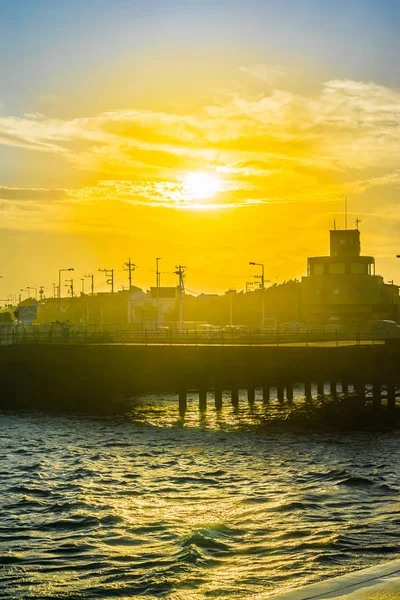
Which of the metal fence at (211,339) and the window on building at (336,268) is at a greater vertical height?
the window on building at (336,268)

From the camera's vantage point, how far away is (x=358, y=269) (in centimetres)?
14500

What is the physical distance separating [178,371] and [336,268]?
8908 cm

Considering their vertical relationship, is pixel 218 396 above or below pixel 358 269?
below

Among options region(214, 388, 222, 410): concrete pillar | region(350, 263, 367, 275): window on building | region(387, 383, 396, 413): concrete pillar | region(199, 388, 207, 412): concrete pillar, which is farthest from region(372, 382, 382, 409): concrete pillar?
region(350, 263, 367, 275): window on building

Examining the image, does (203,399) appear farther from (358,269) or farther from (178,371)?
(358,269)

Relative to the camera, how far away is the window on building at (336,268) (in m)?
144

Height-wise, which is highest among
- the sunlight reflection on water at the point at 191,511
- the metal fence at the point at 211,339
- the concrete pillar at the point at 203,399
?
the metal fence at the point at 211,339

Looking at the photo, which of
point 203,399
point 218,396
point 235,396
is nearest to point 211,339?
point 235,396

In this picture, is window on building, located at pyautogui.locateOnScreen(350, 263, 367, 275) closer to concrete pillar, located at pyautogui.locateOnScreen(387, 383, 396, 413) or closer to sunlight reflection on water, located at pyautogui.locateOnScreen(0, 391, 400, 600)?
concrete pillar, located at pyautogui.locateOnScreen(387, 383, 396, 413)

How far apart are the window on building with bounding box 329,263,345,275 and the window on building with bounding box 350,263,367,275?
1.76 metres

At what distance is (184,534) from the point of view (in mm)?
24297

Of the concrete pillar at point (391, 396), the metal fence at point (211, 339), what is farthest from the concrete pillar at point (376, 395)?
the metal fence at point (211, 339)

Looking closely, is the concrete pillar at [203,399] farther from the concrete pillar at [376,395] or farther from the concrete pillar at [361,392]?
the concrete pillar at [376,395]

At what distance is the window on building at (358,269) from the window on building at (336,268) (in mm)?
1763
